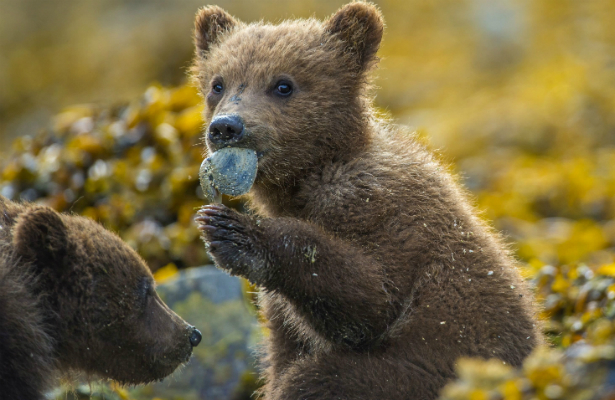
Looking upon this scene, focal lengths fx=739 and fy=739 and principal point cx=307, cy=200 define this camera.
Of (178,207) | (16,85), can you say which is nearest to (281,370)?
(178,207)

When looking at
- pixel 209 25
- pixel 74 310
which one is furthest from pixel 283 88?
pixel 74 310

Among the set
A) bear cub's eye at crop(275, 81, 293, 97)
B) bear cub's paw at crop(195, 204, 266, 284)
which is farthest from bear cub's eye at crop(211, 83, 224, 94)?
bear cub's paw at crop(195, 204, 266, 284)

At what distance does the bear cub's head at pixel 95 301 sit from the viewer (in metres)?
4.71

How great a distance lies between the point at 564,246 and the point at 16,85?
2016 cm

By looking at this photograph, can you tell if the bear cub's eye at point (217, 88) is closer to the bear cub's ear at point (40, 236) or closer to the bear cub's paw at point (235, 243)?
the bear cub's paw at point (235, 243)

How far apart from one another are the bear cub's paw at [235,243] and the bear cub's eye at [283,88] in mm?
1160

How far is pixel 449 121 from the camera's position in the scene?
1523cm

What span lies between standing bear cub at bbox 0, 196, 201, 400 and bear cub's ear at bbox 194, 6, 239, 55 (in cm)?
215

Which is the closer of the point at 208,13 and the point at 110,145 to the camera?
the point at 208,13

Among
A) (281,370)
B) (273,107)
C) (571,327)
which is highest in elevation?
(273,107)

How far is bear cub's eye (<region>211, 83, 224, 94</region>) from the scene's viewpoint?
5839 mm

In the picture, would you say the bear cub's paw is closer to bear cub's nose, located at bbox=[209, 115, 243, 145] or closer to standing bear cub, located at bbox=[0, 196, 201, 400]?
bear cub's nose, located at bbox=[209, 115, 243, 145]

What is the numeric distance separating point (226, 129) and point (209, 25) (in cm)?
184

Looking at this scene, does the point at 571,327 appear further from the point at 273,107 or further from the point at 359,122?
the point at 273,107
